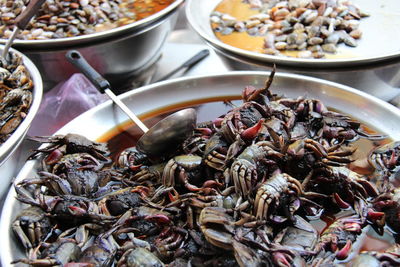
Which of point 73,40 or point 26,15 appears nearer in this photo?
point 26,15

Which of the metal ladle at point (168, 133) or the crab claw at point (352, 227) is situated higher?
the metal ladle at point (168, 133)

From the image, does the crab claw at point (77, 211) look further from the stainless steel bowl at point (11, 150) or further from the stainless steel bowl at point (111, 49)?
the stainless steel bowl at point (111, 49)

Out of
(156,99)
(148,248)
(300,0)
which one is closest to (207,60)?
(300,0)

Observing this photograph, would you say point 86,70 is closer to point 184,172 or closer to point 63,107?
point 63,107

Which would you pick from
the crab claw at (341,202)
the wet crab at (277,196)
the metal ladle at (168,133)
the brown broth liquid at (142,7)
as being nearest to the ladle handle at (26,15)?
the brown broth liquid at (142,7)

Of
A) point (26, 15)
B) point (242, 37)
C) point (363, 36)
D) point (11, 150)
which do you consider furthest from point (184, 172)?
point (363, 36)

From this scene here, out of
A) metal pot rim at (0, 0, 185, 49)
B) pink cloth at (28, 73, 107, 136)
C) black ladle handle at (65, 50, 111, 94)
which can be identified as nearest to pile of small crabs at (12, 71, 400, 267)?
black ladle handle at (65, 50, 111, 94)
